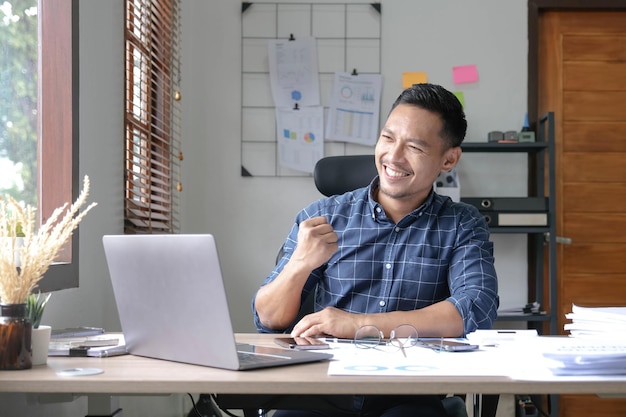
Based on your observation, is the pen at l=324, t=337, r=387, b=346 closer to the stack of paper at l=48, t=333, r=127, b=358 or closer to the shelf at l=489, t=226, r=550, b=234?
the stack of paper at l=48, t=333, r=127, b=358

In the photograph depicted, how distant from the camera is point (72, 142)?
221 centimetres

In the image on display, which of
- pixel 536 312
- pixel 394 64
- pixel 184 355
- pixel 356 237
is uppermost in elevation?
pixel 394 64

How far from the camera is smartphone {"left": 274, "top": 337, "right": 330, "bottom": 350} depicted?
1.52 m

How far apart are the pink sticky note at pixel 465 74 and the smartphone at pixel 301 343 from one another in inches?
101

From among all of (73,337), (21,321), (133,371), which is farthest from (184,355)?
(73,337)

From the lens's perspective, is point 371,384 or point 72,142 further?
point 72,142

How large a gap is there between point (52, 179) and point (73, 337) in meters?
0.65

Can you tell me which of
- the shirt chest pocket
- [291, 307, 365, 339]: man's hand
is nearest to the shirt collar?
the shirt chest pocket

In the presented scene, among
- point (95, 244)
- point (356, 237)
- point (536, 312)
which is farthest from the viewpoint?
point (536, 312)

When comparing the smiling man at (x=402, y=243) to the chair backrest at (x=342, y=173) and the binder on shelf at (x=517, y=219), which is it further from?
the binder on shelf at (x=517, y=219)

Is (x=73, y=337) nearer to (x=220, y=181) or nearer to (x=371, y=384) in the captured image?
(x=371, y=384)

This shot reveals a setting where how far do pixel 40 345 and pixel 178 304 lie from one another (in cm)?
25

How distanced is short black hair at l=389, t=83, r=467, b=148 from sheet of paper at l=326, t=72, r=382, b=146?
1.86m

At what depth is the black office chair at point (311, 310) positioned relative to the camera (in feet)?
4.24
